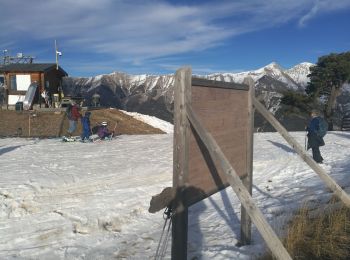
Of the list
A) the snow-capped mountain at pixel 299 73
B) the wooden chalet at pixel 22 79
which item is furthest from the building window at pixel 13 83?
the snow-capped mountain at pixel 299 73

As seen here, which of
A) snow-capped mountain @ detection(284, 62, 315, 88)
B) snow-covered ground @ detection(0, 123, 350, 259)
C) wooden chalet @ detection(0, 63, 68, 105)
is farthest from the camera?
snow-capped mountain @ detection(284, 62, 315, 88)

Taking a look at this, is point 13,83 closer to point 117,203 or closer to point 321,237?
point 117,203

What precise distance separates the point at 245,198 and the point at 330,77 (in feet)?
105

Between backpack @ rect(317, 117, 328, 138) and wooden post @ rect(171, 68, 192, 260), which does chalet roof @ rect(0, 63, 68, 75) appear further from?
wooden post @ rect(171, 68, 192, 260)

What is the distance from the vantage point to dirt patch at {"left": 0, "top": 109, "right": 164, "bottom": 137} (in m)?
25.2

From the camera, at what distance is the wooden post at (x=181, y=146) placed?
4559 mm

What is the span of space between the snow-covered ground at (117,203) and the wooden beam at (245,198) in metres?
2.04

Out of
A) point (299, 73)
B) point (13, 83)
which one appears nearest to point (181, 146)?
point (13, 83)

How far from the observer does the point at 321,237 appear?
18.0 ft

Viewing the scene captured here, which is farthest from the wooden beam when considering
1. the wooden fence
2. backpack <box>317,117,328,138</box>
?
backpack <box>317,117,328,138</box>

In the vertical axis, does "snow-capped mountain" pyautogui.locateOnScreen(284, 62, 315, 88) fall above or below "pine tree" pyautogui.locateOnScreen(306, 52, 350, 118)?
above

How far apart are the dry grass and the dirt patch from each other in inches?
747

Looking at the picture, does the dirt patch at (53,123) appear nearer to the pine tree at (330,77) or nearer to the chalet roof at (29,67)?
the chalet roof at (29,67)

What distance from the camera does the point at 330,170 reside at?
39.5ft
